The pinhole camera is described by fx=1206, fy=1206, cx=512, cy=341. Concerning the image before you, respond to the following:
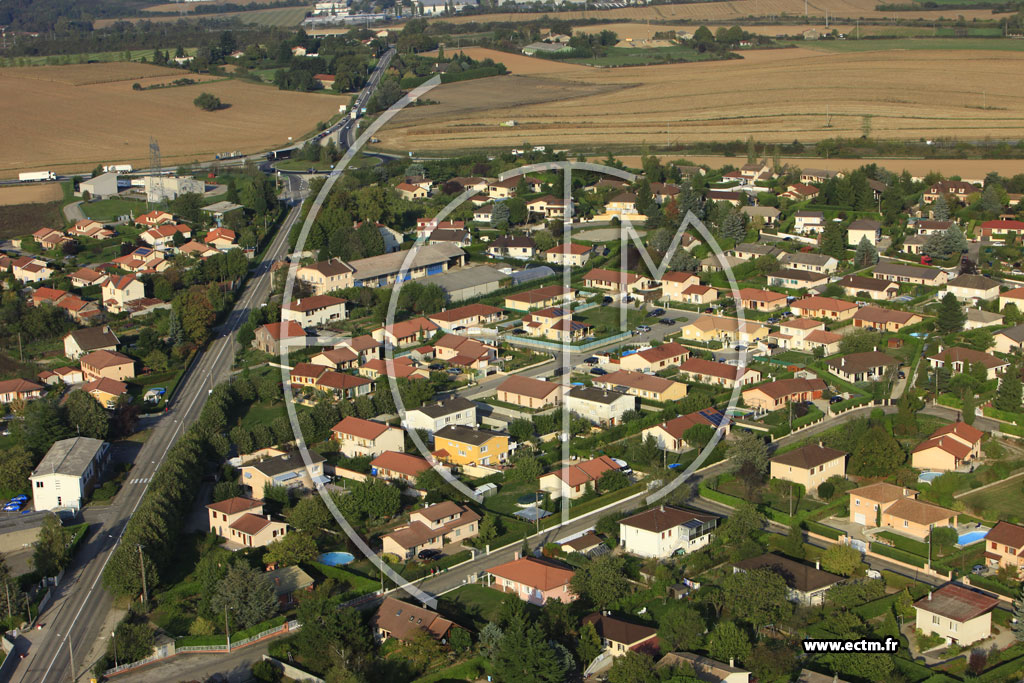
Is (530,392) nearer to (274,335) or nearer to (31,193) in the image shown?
(274,335)

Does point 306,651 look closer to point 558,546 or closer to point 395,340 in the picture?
point 558,546

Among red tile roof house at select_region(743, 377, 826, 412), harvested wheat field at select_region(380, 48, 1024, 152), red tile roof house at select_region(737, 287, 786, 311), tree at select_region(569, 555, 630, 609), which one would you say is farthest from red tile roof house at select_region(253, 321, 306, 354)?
harvested wheat field at select_region(380, 48, 1024, 152)

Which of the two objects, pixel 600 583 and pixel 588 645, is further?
pixel 600 583

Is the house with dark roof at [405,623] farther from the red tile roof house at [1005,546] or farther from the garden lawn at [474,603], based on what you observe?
the red tile roof house at [1005,546]

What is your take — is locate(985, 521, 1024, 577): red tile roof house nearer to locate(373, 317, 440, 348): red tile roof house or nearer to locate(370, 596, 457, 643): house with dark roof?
locate(370, 596, 457, 643): house with dark roof

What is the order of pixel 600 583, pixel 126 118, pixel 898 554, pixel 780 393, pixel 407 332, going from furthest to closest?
pixel 126 118 < pixel 407 332 < pixel 780 393 < pixel 898 554 < pixel 600 583

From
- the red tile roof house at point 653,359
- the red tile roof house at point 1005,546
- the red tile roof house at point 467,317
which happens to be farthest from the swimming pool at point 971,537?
the red tile roof house at point 467,317

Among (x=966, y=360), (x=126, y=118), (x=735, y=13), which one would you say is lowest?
(x=966, y=360)

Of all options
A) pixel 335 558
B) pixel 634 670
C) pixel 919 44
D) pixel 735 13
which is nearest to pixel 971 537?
pixel 634 670
